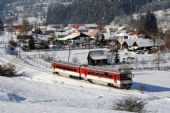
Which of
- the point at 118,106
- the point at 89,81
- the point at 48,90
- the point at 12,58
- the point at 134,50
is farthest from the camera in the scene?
the point at 134,50

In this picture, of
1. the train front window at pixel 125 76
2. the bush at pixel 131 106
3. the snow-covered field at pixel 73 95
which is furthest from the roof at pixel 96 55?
the bush at pixel 131 106

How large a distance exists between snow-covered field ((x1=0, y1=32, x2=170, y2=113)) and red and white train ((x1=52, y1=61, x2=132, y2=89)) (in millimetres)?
740

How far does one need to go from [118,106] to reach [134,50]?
200ft

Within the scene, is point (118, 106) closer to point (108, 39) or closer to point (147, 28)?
point (108, 39)

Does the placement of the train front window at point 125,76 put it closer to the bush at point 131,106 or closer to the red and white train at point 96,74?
the red and white train at point 96,74

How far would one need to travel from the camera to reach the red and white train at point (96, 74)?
125ft

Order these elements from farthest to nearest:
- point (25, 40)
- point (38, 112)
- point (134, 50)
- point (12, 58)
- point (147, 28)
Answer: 1. point (147, 28)
2. point (25, 40)
3. point (134, 50)
4. point (12, 58)
5. point (38, 112)

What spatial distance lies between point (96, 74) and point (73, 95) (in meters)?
8.68

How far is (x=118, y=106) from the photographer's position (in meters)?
24.3

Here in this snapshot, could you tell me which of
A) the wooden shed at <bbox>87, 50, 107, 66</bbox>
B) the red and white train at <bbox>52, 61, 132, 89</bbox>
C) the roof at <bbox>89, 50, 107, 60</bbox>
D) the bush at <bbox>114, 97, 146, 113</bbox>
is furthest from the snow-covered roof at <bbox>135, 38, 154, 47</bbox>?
the bush at <bbox>114, 97, 146, 113</bbox>

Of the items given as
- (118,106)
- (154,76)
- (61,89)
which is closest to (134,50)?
(154,76)

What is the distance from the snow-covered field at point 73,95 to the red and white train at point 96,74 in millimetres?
740

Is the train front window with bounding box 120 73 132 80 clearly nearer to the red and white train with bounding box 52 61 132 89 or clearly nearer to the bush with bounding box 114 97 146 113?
the red and white train with bounding box 52 61 132 89

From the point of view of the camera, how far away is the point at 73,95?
33.1 metres
